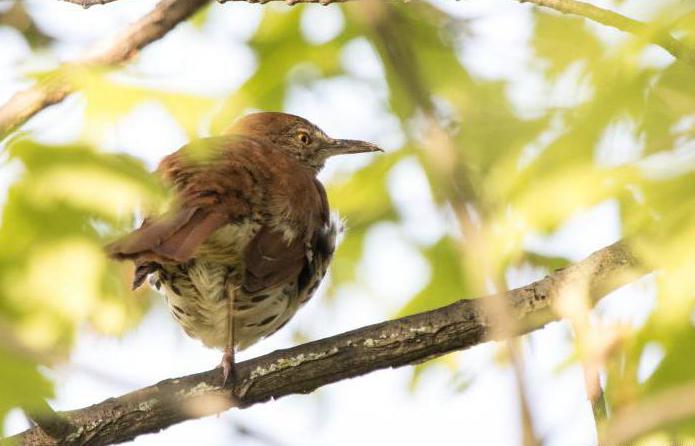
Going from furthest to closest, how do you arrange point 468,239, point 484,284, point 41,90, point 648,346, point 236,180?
point 236,180 → point 648,346 → point 41,90 → point 484,284 → point 468,239

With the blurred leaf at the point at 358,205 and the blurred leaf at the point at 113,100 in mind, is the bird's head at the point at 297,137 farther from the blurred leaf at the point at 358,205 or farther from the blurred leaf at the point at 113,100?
the blurred leaf at the point at 113,100

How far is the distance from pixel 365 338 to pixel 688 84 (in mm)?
2206

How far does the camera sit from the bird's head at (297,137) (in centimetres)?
703

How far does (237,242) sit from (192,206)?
40 cm

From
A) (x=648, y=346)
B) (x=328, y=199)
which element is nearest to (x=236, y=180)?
(x=328, y=199)

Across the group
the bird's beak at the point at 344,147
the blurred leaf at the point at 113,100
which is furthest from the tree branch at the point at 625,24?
the bird's beak at the point at 344,147

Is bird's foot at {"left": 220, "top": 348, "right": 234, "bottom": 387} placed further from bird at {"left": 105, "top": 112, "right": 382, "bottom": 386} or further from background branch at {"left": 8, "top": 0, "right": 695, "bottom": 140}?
background branch at {"left": 8, "top": 0, "right": 695, "bottom": 140}

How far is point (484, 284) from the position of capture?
222 cm

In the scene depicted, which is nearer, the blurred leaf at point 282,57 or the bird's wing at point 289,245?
the blurred leaf at point 282,57

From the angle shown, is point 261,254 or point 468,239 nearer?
point 468,239

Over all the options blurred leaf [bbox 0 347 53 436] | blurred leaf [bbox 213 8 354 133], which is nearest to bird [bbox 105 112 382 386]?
blurred leaf [bbox 213 8 354 133]

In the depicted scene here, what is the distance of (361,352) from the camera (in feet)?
14.6

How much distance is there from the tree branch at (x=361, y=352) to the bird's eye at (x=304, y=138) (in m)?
2.84

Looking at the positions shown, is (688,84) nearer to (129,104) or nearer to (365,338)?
(129,104)
